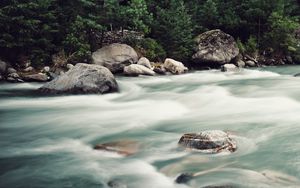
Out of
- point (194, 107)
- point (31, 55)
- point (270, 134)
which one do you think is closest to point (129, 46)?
point (31, 55)

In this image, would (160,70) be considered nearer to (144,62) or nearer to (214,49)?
(144,62)

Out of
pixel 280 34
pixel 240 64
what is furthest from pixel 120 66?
pixel 280 34

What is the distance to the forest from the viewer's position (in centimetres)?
2150

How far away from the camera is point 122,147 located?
9.27 meters

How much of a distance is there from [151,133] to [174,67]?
42.7 ft

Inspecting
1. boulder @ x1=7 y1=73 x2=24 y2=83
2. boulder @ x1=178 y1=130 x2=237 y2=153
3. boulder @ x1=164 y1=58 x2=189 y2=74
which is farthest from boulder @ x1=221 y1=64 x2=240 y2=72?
boulder @ x1=178 y1=130 x2=237 y2=153

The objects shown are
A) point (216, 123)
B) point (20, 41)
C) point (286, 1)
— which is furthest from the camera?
point (286, 1)

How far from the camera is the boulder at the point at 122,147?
8.98 m

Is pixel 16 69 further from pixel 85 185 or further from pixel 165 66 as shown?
pixel 85 185

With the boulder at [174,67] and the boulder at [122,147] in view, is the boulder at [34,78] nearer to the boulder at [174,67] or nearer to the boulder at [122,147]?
the boulder at [174,67]

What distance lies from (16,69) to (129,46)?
5973mm

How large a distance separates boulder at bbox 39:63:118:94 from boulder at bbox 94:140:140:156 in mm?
7122

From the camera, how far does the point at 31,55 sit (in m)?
21.8

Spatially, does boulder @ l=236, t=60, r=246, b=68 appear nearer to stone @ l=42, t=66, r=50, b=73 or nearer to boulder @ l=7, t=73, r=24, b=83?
stone @ l=42, t=66, r=50, b=73
